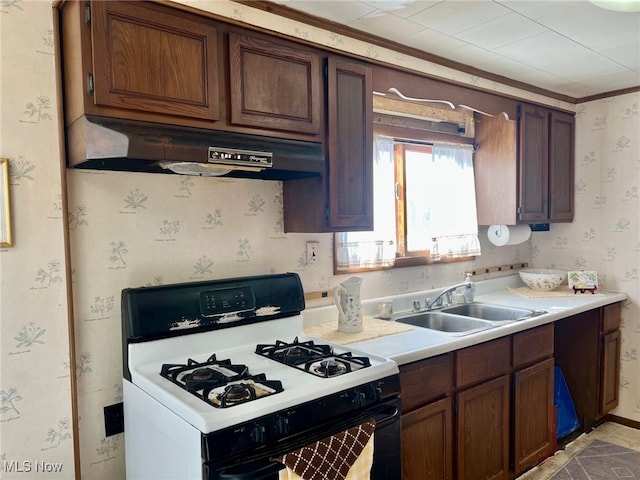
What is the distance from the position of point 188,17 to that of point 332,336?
4.47ft

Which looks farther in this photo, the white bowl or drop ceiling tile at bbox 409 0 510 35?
the white bowl

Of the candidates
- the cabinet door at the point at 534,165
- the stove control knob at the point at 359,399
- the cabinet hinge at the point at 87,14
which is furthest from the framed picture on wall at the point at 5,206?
the cabinet door at the point at 534,165

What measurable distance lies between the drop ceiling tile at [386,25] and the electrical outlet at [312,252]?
1032 millimetres

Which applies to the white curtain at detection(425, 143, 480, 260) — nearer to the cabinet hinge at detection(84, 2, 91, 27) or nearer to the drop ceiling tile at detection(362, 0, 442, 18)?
the drop ceiling tile at detection(362, 0, 442, 18)

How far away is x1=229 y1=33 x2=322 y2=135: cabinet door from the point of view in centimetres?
168

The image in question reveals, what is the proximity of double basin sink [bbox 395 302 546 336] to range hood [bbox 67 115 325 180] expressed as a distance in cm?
121

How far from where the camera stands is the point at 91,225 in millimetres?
1663

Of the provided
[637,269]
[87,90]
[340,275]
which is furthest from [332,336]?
[637,269]

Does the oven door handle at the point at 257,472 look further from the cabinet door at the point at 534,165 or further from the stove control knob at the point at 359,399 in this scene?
the cabinet door at the point at 534,165

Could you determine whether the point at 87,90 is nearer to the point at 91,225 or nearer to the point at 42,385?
the point at 91,225

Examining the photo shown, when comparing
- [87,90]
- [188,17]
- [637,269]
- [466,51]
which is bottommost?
[637,269]

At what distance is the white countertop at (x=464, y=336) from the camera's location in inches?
75.9

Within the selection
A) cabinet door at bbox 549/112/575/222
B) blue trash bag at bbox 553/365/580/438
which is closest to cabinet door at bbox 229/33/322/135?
cabinet door at bbox 549/112/575/222

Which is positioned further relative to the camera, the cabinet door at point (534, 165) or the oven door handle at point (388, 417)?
the cabinet door at point (534, 165)
